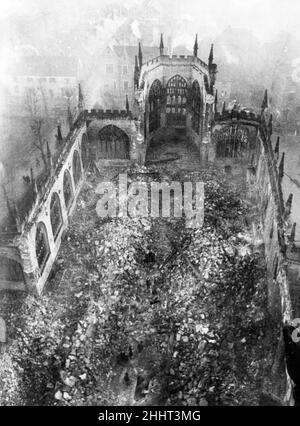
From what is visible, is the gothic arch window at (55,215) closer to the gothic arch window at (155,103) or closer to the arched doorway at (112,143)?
the arched doorway at (112,143)

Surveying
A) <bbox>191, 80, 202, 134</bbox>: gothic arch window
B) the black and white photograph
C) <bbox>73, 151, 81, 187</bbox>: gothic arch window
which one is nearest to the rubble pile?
the black and white photograph

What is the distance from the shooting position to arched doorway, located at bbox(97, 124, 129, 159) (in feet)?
168

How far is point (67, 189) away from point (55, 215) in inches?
168

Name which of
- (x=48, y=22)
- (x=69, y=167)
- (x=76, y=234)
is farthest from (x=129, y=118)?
(x=48, y=22)

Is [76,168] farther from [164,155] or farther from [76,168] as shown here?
[164,155]

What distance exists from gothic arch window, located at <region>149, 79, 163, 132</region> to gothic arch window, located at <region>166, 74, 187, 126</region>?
117 cm

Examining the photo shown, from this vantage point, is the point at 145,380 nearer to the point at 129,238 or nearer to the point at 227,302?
the point at 227,302

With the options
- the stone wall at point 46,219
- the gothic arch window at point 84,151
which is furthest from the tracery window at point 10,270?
the gothic arch window at point 84,151

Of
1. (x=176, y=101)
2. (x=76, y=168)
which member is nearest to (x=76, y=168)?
(x=76, y=168)

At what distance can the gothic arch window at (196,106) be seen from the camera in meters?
52.5

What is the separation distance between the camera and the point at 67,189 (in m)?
45.1

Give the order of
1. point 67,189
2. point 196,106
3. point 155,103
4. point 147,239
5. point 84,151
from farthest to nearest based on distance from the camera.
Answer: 1. point 155,103
2. point 196,106
3. point 84,151
4. point 67,189
5. point 147,239

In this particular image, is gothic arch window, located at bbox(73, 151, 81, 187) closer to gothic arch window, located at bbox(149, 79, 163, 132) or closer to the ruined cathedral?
the ruined cathedral

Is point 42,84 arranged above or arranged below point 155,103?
above
